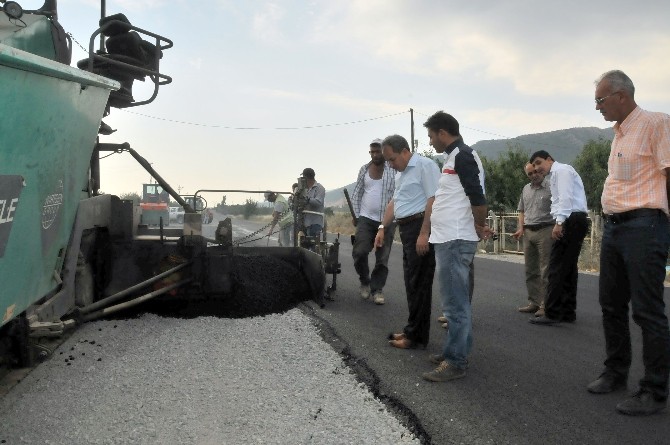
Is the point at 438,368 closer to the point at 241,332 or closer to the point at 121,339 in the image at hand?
the point at 241,332

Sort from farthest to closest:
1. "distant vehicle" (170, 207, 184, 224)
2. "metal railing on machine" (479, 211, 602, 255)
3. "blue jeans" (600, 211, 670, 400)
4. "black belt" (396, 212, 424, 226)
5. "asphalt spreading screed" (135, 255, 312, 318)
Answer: "metal railing on machine" (479, 211, 602, 255) < "distant vehicle" (170, 207, 184, 224) < "asphalt spreading screed" (135, 255, 312, 318) < "black belt" (396, 212, 424, 226) < "blue jeans" (600, 211, 670, 400)

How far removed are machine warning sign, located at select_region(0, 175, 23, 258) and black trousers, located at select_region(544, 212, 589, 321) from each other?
17.4ft

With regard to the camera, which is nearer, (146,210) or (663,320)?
(663,320)

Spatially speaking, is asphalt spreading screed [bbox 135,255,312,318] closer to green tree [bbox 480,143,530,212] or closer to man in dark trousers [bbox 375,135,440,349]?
man in dark trousers [bbox 375,135,440,349]

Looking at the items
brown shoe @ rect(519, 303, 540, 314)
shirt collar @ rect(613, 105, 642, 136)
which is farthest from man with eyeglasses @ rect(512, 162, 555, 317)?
shirt collar @ rect(613, 105, 642, 136)

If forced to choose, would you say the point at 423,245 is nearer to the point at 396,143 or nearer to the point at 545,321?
the point at 396,143

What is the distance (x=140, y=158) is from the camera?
5.41 meters

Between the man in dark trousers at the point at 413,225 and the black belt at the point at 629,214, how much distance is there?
1416mm

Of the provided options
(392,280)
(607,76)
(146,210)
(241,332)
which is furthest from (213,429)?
(392,280)

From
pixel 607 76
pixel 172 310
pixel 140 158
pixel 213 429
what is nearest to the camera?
pixel 213 429

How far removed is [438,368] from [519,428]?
101 centimetres

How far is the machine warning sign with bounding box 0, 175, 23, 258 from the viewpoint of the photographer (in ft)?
8.50

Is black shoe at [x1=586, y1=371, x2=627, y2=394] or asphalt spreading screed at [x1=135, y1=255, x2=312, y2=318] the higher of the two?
asphalt spreading screed at [x1=135, y1=255, x2=312, y2=318]

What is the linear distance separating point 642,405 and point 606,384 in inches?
15.2
